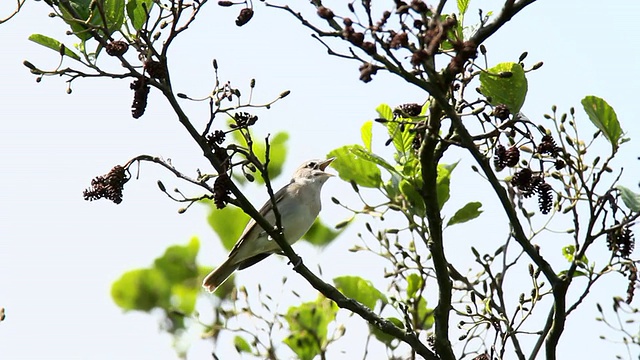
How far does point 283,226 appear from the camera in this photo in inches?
314

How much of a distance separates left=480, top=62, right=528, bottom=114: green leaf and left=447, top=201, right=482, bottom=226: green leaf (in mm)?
1142

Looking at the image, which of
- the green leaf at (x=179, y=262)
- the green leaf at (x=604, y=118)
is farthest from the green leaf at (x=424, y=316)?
the green leaf at (x=604, y=118)

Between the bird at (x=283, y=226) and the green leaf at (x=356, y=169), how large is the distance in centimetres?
245

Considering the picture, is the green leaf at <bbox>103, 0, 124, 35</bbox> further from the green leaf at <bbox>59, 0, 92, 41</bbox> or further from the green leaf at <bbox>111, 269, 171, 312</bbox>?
the green leaf at <bbox>111, 269, 171, 312</bbox>

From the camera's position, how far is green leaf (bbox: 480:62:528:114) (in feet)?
12.6

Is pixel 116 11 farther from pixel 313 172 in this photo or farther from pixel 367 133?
pixel 313 172

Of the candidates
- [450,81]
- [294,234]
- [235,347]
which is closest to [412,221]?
[450,81]

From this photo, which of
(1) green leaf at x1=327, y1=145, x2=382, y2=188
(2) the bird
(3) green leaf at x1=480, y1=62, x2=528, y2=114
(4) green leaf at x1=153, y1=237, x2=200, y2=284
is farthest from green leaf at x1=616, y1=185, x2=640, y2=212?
(2) the bird

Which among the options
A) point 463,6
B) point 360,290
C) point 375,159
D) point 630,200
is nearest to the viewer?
point 630,200

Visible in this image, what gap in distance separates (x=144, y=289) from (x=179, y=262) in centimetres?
35

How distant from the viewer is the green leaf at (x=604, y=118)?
4.03 meters

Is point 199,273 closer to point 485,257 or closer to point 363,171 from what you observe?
point 363,171

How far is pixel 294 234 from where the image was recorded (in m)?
7.87

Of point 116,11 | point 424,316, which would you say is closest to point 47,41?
point 116,11
